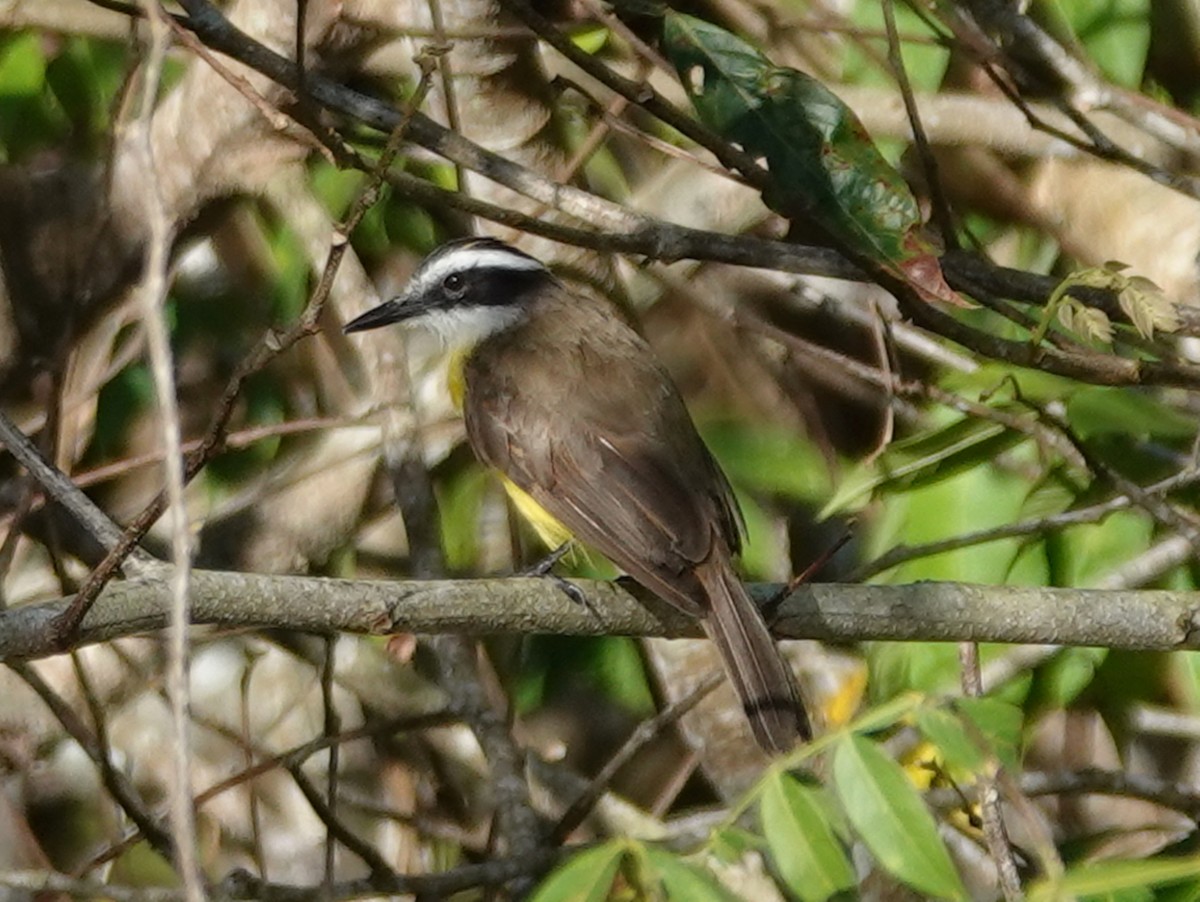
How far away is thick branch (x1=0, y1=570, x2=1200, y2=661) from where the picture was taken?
2.38 meters

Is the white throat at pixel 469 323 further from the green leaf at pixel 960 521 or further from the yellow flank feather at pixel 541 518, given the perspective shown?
the green leaf at pixel 960 521

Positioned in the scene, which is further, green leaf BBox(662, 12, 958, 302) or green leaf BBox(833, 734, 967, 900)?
green leaf BBox(662, 12, 958, 302)

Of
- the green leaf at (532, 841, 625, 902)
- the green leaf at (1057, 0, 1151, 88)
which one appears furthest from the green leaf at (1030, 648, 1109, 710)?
the green leaf at (532, 841, 625, 902)

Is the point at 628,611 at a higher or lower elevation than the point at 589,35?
lower

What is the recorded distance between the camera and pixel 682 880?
5.74 ft

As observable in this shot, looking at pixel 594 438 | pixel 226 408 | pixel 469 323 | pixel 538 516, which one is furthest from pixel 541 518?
pixel 226 408

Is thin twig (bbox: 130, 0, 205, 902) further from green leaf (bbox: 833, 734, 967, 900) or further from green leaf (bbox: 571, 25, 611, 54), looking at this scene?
green leaf (bbox: 571, 25, 611, 54)

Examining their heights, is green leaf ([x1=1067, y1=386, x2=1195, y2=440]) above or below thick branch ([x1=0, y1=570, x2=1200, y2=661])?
below

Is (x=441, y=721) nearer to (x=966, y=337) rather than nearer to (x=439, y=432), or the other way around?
(x=439, y=432)

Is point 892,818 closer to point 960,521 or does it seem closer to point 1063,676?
point 960,521

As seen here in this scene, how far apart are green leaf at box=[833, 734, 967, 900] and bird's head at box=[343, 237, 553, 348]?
2.37 m

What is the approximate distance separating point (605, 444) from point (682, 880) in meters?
1.87

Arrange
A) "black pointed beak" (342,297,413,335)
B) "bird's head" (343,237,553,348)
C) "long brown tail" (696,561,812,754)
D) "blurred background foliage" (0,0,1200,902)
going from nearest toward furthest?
"long brown tail" (696,561,812,754) < "black pointed beak" (342,297,413,335) < "bird's head" (343,237,553,348) < "blurred background foliage" (0,0,1200,902)

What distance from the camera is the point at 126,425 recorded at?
4621 mm
